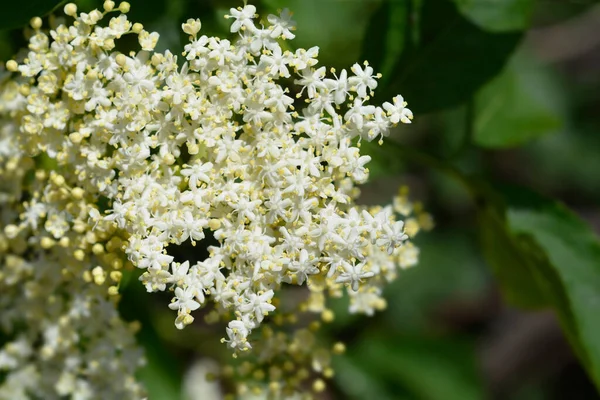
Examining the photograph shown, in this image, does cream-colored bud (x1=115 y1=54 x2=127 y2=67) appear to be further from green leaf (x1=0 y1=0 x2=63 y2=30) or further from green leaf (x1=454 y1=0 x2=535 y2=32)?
green leaf (x1=454 y1=0 x2=535 y2=32)

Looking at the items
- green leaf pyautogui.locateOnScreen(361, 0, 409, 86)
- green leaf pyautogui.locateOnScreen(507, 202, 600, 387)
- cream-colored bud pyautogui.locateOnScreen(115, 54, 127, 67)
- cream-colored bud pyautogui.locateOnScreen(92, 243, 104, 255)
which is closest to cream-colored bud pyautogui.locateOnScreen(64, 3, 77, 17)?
cream-colored bud pyautogui.locateOnScreen(115, 54, 127, 67)

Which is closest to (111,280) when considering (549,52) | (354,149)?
(354,149)

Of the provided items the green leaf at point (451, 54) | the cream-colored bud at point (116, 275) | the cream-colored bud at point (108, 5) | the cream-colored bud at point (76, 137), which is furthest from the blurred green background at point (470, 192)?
the cream-colored bud at point (116, 275)

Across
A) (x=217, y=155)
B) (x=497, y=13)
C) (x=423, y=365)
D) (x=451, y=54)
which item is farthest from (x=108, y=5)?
(x=423, y=365)

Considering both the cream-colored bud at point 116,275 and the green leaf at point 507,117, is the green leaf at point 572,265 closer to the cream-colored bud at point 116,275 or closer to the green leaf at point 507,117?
the green leaf at point 507,117

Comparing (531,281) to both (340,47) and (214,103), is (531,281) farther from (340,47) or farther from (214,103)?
(214,103)
